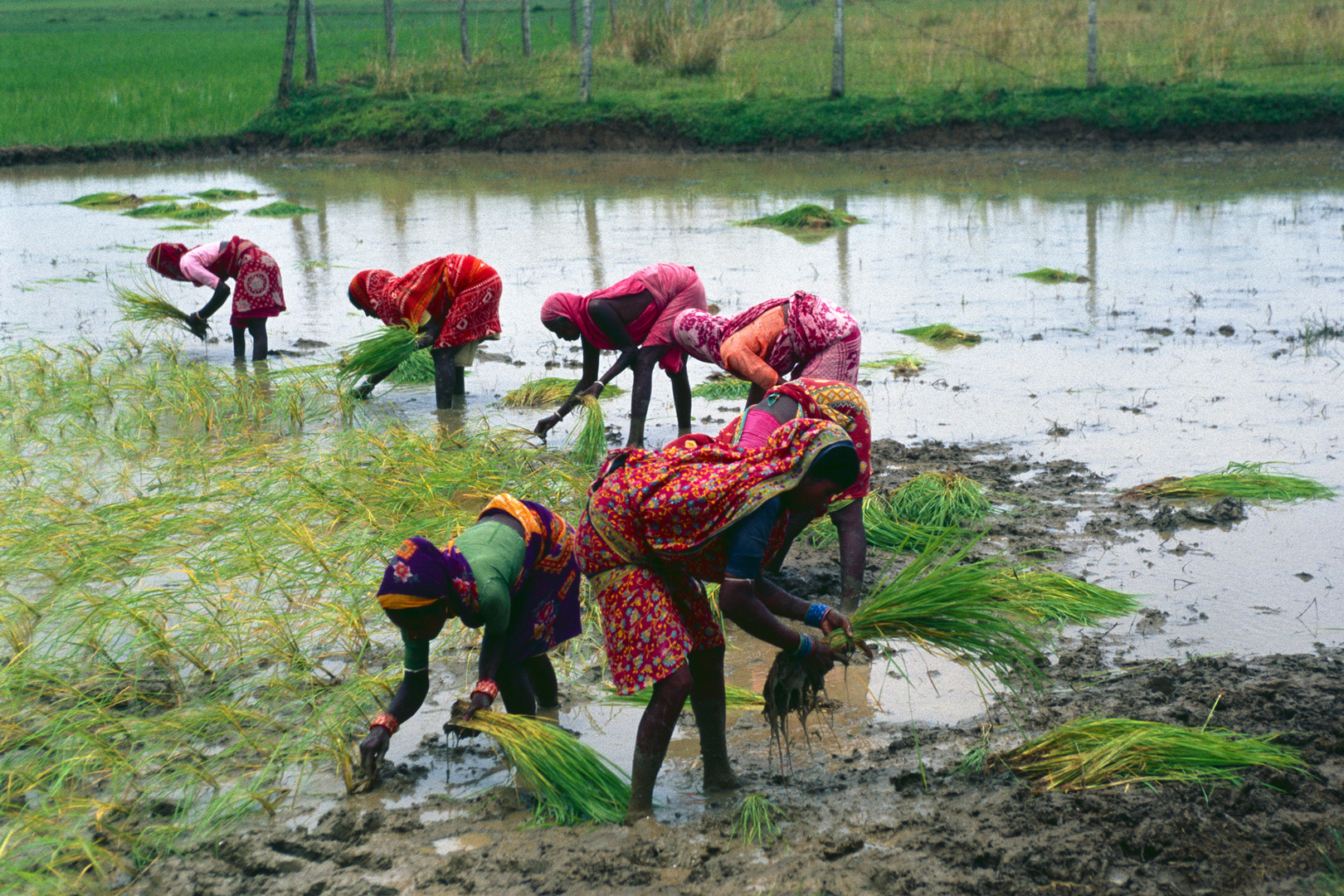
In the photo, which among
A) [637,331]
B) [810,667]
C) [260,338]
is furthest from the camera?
[260,338]

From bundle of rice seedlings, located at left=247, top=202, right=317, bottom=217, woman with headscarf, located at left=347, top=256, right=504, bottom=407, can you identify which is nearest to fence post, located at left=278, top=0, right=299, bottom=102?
bundle of rice seedlings, located at left=247, top=202, right=317, bottom=217

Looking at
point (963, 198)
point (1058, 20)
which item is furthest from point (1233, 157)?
point (1058, 20)

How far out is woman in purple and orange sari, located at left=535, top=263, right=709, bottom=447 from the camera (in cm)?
598

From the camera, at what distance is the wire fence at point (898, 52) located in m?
19.1

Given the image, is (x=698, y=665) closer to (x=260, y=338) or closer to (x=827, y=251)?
(x=260, y=338)

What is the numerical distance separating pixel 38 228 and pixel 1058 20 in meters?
18.4

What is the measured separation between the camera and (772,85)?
20500mm

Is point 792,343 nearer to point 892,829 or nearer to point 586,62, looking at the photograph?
point 892,829

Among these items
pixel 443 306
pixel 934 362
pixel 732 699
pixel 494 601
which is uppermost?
pixel 443 306

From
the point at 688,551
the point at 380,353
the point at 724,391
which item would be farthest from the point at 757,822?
the point at 380,353

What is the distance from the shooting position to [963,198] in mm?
14047

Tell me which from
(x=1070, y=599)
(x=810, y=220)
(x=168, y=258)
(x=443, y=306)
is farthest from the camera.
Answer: (x=810, y=220)

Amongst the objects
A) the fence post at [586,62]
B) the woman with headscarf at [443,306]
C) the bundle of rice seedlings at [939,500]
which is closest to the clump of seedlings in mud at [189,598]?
the woman with headscarf at [443,306]

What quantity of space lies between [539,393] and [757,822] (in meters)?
4.40
